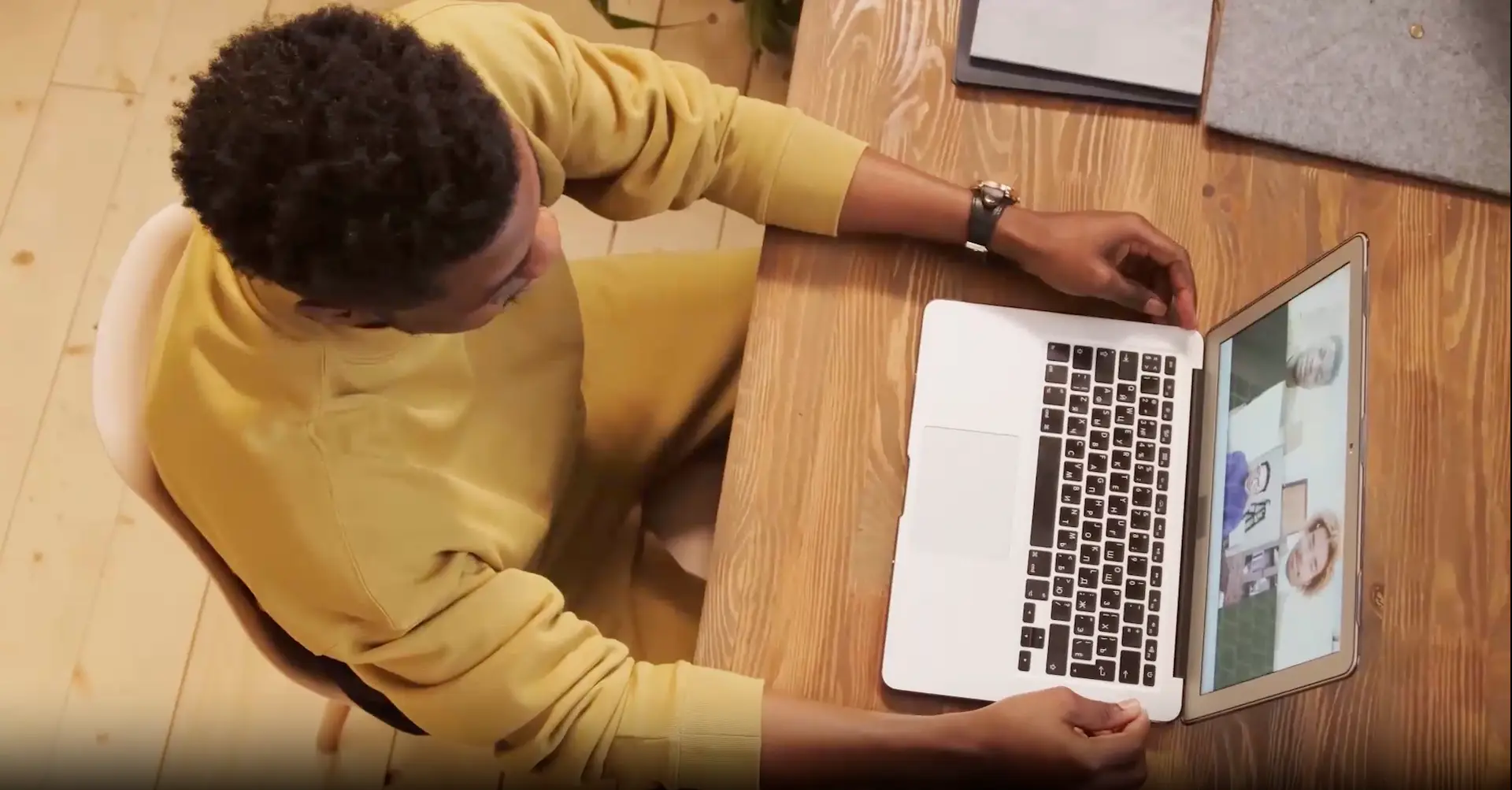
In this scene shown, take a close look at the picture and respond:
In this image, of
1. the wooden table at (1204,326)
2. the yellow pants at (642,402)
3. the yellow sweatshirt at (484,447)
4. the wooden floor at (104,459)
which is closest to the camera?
the yellow sweatshirt at (484,447)

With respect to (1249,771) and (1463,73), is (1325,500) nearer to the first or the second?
(1249,771)

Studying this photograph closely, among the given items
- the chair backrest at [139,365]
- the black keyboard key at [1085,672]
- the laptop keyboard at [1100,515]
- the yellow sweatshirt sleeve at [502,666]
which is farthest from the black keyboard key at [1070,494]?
the chair backrest at [139,365]

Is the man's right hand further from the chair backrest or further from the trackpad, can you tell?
the chair backrest

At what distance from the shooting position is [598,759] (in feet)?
2.35

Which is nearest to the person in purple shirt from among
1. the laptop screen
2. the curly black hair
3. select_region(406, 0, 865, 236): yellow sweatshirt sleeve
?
the laptop screen

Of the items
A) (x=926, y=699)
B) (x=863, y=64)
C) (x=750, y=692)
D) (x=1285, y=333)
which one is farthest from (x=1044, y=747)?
(x=863, y=64)

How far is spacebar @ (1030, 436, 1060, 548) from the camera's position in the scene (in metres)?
0.75

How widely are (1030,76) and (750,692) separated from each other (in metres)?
0.51

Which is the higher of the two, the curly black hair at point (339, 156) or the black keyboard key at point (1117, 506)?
the curly black hair at point (339, 156)

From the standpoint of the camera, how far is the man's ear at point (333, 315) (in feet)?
1.82

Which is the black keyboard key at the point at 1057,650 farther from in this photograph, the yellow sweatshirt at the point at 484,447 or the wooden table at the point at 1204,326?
the yellow sweatshirt at the point at 484,447

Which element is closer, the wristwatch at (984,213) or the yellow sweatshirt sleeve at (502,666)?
the yellow sweatshirt sleeve at (502,666)

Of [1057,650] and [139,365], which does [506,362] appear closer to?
[139,365]

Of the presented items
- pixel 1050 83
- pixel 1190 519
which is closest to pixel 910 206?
pixel 1050 83
